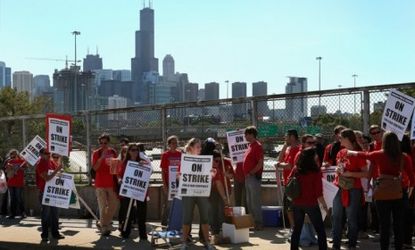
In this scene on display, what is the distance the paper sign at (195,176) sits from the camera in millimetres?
10336

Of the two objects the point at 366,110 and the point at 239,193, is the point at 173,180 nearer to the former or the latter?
the point at 239,193

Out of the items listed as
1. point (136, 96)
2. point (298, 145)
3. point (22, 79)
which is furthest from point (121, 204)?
point (136, 96)

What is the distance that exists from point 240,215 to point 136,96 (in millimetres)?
167947

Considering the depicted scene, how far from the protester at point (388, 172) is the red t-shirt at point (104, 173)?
5.27 meters

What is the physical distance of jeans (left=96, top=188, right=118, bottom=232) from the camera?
12516 mm

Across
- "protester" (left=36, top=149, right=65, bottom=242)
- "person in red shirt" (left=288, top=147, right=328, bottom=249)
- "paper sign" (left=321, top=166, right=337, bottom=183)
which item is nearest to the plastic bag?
"protester" (left=36, top=149, right=65, bottom=242)

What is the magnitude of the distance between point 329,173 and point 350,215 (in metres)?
1.07

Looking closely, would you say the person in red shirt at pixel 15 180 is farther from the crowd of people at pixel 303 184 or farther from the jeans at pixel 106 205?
the jeans at pixel 106 205

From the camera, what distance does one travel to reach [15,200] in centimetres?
1577

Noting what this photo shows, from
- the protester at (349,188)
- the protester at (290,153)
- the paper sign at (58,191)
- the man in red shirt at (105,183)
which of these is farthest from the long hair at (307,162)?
the paper sign at (58,191)

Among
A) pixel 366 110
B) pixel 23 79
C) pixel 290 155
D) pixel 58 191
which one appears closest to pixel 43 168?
pixel 58 191

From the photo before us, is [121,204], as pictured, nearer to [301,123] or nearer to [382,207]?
[301,123]

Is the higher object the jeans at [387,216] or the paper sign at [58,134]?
the paper sign at [58,134]

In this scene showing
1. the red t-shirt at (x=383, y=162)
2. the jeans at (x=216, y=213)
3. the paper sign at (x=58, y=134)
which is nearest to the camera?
the red t-shirt at (x=383, y=162)
